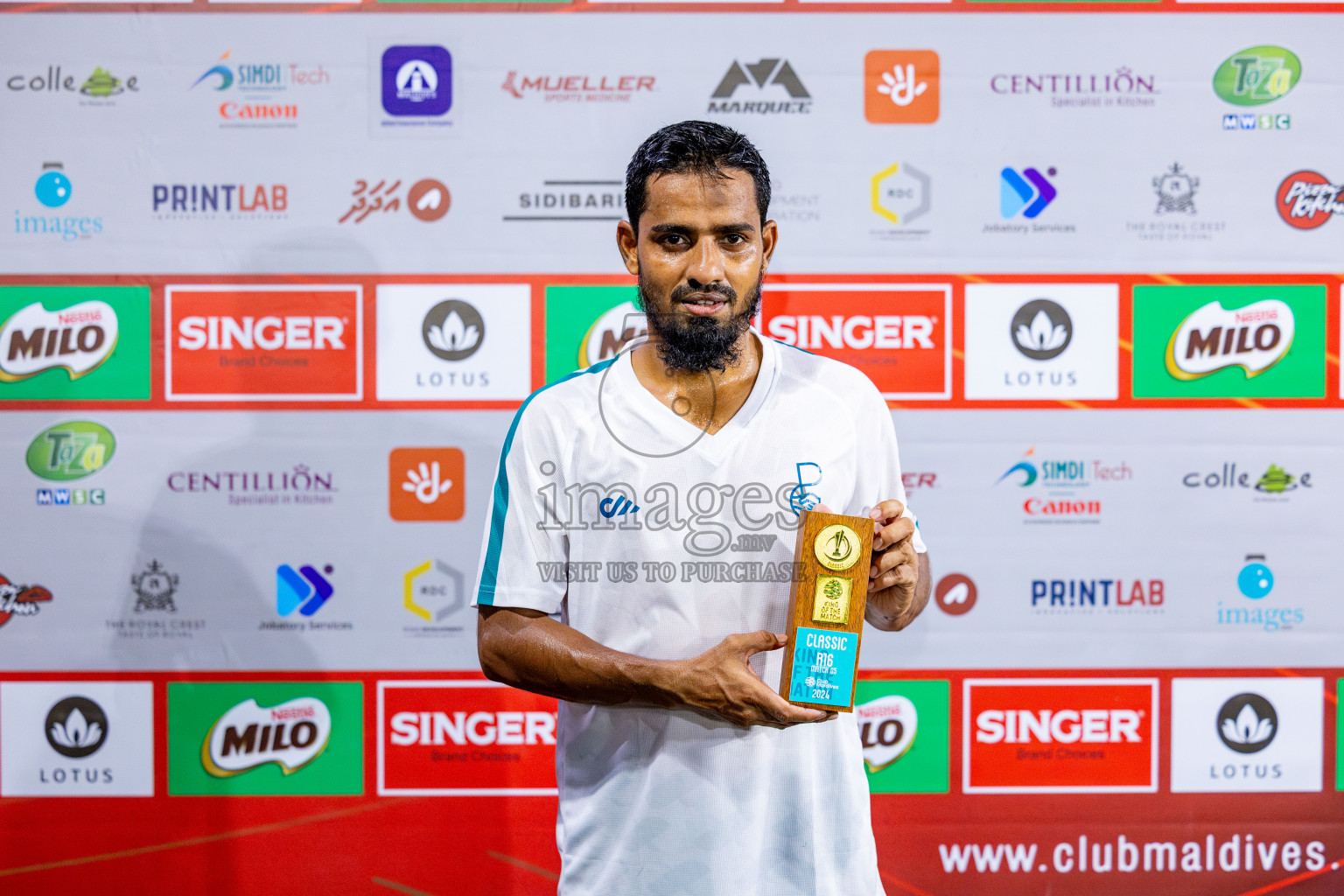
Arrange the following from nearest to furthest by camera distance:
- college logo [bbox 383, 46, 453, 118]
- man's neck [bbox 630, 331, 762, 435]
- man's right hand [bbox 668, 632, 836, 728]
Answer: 1. man's right hand [bbox 668, 632, 836, 728]
2. man's neck [bbox 630, 331, 762, 435]
3. college logo [bbox 383, 46, 453, 118]

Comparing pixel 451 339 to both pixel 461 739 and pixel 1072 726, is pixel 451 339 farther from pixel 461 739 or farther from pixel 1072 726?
pixel 1072 726

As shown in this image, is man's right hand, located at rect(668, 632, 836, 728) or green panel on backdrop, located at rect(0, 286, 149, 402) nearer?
man's right hand, located at rect(668, 632, 836, 728)

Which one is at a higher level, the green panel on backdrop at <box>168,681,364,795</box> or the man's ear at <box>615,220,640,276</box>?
the man's ear at <box>615,220,640,276</box>

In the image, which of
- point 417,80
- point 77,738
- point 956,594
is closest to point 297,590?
point 77,738

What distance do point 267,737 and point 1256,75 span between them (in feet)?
8.81

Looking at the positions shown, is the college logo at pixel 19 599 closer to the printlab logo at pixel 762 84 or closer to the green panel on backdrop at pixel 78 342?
the green panel on backdrop at pixel 78 342

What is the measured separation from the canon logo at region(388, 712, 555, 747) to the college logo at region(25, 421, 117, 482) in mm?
885

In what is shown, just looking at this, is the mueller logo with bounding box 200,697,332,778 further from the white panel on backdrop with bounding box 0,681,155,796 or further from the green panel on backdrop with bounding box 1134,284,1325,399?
the green panel on backdrop with bounding box 1134,284,1325,399

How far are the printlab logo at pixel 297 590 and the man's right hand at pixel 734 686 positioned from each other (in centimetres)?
120

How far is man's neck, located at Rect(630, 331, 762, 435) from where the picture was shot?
1070 millimetres

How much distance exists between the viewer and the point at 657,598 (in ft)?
3.29

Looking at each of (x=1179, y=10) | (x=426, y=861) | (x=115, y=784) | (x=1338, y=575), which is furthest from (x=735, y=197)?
(x=115, y=784)

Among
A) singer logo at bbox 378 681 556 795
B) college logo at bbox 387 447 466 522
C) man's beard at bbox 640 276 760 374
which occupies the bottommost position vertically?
singer logo at bbox 378 681 556 795

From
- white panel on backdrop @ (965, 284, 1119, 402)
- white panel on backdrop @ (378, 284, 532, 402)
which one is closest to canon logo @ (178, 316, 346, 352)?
white panel on backdrop @ (378, 284, 532, 402)
